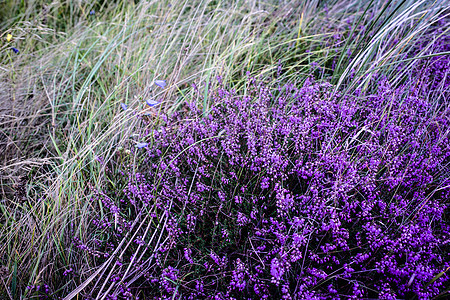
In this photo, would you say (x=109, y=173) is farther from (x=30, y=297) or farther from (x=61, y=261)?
(x=30, y=297)

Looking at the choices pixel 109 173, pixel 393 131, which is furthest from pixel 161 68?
pixel 393 131

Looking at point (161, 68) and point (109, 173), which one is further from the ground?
point (161, 68)

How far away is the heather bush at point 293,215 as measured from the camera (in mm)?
1543

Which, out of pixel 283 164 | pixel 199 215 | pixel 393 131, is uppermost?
pixel 393 131

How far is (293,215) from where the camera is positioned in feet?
5.92

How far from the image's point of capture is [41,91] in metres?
2.80

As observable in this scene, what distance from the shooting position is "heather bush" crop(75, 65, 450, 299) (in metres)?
1.54

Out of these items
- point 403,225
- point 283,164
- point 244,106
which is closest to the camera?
point 403,225

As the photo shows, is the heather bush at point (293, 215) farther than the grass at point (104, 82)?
No

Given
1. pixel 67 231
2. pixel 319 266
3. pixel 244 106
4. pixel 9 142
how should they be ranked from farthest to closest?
pixel 9 142 → pixel 244 106 → pixel 67 231 → pixel 319 266

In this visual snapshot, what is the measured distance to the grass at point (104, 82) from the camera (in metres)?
1.91

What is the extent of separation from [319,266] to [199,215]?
658 millimetres

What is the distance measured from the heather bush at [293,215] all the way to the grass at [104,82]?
228mm

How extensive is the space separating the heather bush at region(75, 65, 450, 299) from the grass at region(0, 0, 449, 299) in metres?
0.23
